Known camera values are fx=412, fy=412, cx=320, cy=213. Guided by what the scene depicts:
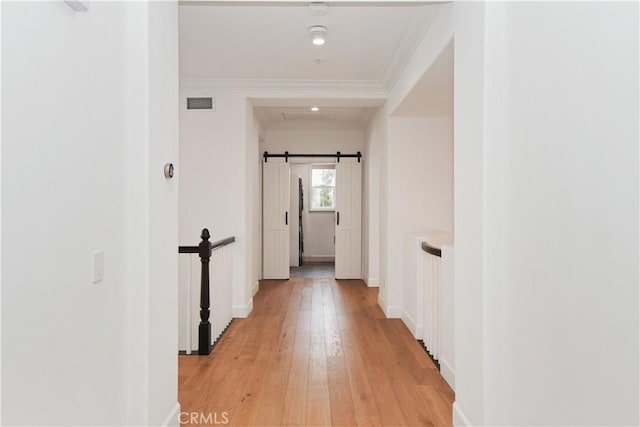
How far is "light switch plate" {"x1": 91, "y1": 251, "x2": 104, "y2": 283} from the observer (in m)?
1.56

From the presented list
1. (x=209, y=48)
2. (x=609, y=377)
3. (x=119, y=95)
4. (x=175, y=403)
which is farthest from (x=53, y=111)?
(x=209, y=48)

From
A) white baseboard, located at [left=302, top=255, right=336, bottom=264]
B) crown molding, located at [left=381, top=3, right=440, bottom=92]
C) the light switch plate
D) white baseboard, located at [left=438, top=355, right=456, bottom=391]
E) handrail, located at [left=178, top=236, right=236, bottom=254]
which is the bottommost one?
white baseboard, located at [left=302, top=255, right=336, bottom=264]

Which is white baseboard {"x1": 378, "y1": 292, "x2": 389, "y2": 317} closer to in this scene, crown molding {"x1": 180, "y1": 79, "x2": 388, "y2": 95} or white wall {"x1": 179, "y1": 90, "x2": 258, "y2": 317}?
white wall {"x1": 179, "y1": 90, "x2": 258, "y2": 317}

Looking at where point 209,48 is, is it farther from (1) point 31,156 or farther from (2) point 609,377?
(2) point 609,377

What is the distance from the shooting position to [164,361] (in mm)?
2057

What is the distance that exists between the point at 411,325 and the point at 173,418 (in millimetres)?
2537

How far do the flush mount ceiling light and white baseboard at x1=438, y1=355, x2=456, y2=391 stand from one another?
8.61 feet

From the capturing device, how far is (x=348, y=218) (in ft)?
23.1

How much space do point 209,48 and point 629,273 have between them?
11.5ft

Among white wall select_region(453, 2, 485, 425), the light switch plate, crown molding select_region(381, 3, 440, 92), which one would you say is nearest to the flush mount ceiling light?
crown molding select_region(381, 3, 440, 92)

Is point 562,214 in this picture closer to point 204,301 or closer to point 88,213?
point 88,213

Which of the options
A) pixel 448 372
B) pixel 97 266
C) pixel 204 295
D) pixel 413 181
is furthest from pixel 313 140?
pixel 97 266

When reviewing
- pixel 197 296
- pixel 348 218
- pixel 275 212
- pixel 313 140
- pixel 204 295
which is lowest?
pixel 197 296

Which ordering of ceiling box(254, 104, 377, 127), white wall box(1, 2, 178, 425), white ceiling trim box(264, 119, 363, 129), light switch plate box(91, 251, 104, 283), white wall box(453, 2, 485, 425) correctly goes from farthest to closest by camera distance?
white ceiling trim box(264, 119, 363, 129), ceiling box(254, 104, 377, 127), white wall box(453, 2, 485, 425), light switch plate box(91, 251, 104, 283), white wall box(1, 2, 178, 425)
